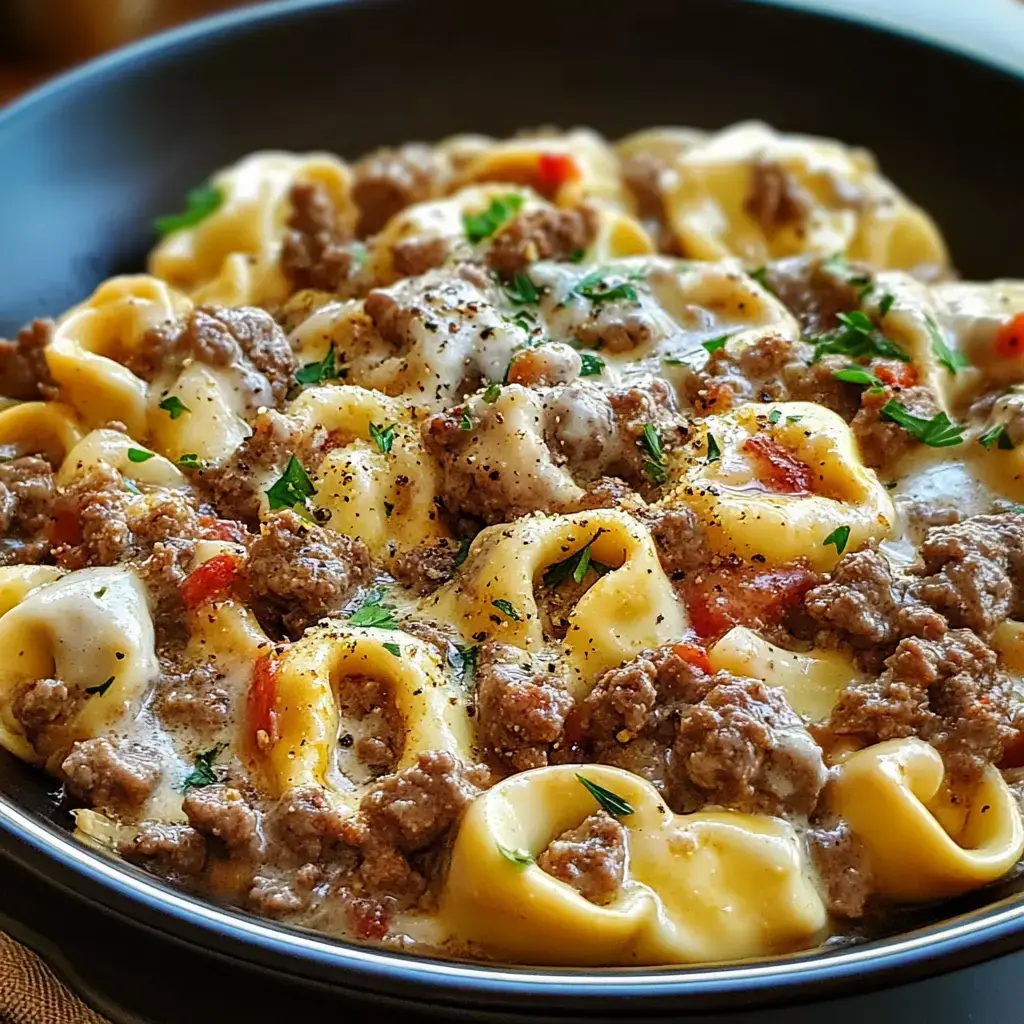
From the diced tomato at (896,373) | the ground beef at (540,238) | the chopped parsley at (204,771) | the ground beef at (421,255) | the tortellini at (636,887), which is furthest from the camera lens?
the ground beef at (421,255)

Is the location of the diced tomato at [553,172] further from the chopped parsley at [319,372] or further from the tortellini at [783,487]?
the tortellini at [783,487]

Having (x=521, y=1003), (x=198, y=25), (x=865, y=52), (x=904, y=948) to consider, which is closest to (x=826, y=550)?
(x=904, y=948)

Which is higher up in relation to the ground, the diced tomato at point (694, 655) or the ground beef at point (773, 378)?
the ground beef at point (773, 378)

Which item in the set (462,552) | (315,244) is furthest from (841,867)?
(315,244)

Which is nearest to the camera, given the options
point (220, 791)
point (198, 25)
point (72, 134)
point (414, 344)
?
point (220, 791)

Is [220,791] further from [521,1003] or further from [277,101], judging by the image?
[277,101]

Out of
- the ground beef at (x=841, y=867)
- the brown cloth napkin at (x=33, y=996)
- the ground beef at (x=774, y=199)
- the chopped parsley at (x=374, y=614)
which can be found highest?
the ground beef at (x=774, y=199)

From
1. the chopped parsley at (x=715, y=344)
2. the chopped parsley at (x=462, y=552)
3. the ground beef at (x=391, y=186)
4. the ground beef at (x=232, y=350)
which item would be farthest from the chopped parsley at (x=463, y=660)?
the ground beef at (x=391, y=186)
